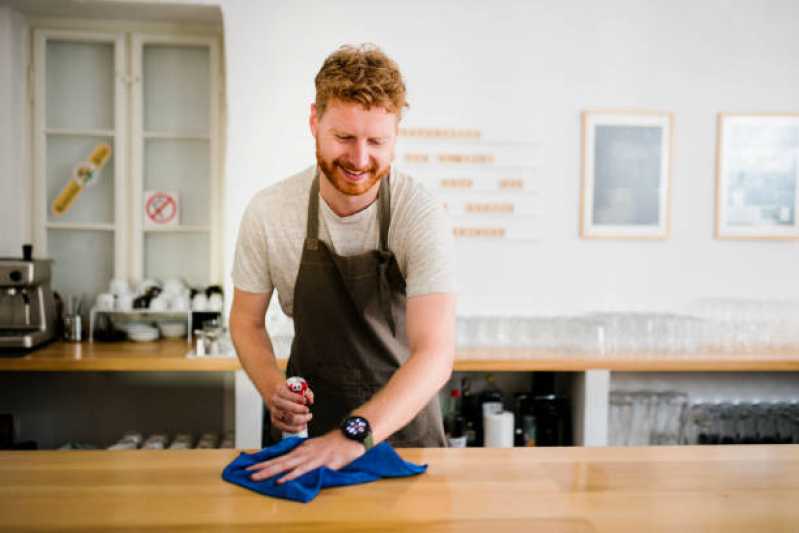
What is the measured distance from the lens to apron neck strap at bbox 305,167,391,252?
2014 mm

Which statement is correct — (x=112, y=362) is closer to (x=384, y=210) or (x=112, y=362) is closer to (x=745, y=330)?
(x=384, y=210)

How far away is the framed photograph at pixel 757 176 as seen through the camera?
3.63 m

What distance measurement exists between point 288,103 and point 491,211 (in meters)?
1.19

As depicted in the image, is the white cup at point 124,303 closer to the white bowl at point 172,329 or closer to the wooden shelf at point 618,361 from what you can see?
the white bowl at point 172,329

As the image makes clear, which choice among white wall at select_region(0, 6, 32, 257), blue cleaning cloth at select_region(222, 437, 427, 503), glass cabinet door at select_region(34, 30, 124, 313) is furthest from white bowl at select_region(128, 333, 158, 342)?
blue cleaning cloth at select_region(222, 437, 427, 503)

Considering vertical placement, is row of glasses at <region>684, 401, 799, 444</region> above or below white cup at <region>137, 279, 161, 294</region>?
below

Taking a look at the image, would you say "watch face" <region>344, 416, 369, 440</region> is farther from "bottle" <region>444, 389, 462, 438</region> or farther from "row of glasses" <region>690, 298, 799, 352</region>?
"row of glasses" <region>690, 298, 799, 352</region>

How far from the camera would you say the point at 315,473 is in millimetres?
1358

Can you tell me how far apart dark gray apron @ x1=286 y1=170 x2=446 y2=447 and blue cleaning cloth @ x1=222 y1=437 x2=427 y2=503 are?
61 centimetres

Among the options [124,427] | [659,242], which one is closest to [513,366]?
[659,242]

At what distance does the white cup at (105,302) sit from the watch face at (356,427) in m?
2.48

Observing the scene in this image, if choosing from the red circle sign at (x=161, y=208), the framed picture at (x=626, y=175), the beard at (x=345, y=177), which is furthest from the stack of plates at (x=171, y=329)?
the framed picture at (x=626, y=175)

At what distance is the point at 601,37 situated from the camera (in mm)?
3520

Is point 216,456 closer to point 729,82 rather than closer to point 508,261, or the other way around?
point 508,261
